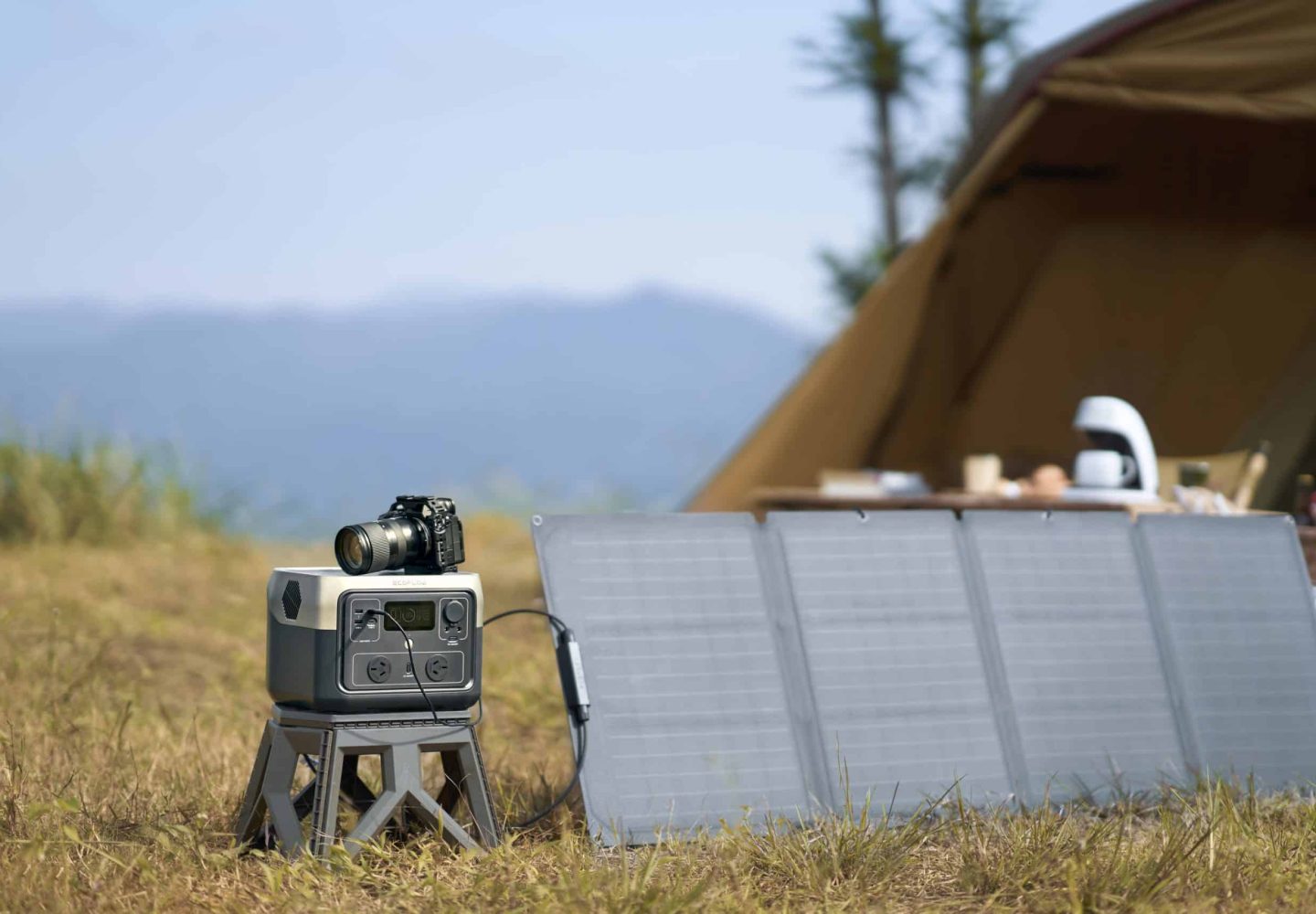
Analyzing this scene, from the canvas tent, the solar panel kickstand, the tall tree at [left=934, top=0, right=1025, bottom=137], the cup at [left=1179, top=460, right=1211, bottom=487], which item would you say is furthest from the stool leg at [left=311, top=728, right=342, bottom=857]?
the tall tree at [left=934, top=0, right=1025, bottom=137]

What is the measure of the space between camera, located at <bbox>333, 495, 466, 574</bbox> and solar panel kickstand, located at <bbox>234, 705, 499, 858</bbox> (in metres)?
0.28

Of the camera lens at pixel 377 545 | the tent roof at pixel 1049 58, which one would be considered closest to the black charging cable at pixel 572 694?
the camera lens at pixel 377 545

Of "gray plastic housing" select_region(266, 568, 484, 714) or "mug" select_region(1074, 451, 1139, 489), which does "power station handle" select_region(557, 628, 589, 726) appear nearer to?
"gray plastic housing" select_region(266, 568, 484, 714)

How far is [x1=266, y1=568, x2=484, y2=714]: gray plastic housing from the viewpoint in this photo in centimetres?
280

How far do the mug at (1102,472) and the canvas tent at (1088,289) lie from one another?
136 centimetres

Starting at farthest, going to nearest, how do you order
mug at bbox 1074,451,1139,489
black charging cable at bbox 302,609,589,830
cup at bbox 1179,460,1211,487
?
cup at bbox 1179,460,1211,487 < mug at bbox 1074,451,1139,489 < black charging cable at bbox 302,609,589,830

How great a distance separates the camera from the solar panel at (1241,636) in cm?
360

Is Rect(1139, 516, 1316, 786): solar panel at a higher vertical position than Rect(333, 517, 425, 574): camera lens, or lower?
lower

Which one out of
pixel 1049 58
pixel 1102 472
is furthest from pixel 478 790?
pixel 1049 58

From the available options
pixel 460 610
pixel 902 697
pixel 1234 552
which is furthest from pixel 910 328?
pixel 460 610

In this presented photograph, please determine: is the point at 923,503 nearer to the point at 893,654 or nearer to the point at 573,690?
the point at 893,654

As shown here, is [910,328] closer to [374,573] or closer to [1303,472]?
[1303,472]

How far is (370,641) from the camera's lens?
9.27ft

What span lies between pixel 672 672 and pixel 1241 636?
1.46 meters
